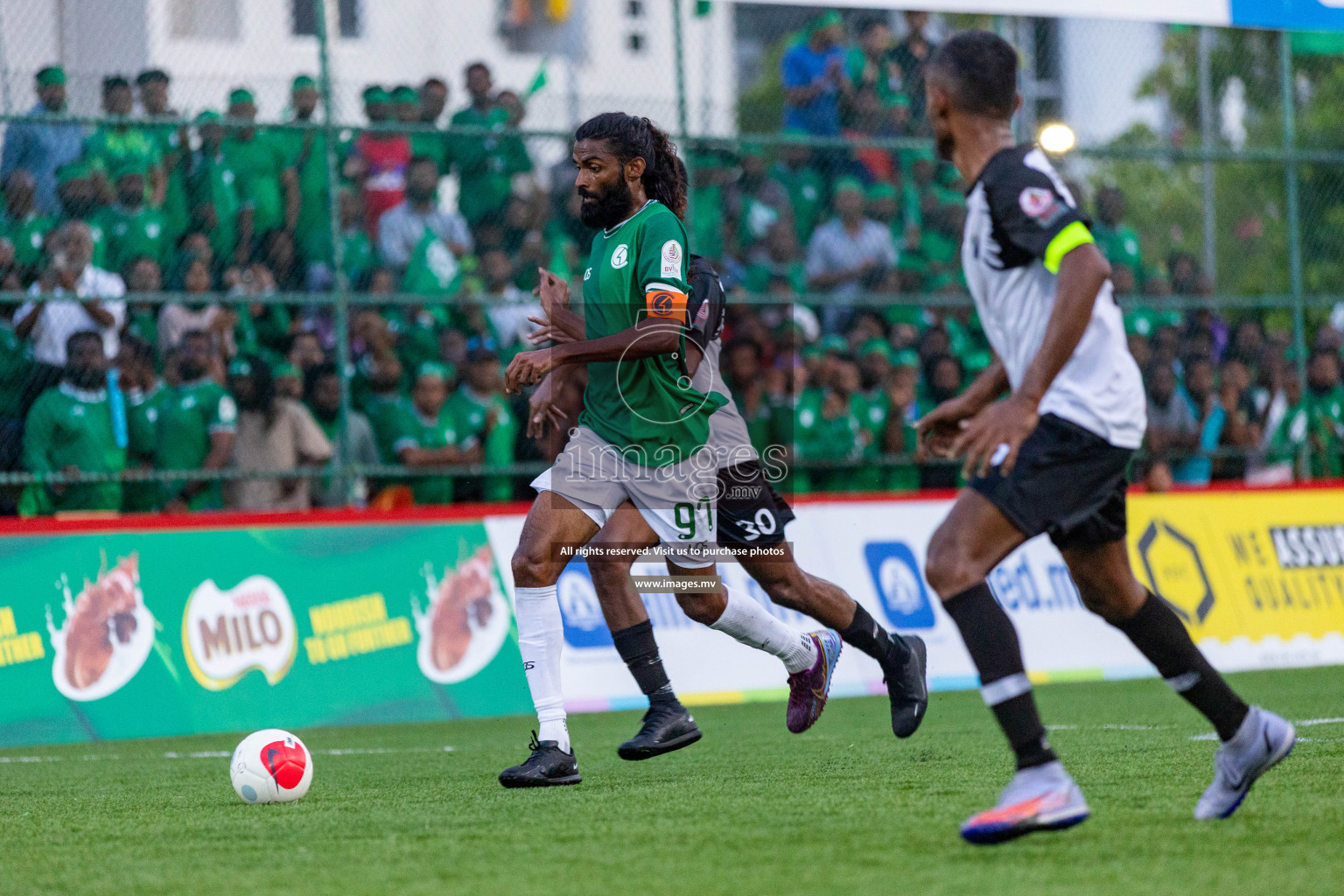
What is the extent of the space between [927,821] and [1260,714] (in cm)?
93

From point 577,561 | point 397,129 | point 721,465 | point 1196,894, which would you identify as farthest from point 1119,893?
point 397,129

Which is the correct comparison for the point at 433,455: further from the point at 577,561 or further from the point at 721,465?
the point at 721,465

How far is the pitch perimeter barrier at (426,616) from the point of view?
926 centimetres

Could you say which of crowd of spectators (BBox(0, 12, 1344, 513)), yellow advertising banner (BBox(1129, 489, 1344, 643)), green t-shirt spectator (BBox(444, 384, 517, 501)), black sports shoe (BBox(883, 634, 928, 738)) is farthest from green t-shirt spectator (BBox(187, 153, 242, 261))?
yellow advertising banner (BBox(1129, 489, 1344, 643))

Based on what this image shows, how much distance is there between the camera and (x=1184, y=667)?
14.7 ft

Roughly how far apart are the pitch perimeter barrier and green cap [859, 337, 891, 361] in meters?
1.65

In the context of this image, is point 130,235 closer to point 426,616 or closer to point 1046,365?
point 426,616

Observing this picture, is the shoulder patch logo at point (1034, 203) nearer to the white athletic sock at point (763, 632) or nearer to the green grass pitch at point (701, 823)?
the green grass pitch at point (701, 823)

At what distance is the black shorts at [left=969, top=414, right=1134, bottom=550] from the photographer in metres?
4.23

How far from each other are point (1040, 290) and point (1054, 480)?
1.64 ft

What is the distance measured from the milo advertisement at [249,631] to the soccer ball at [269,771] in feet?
12.6

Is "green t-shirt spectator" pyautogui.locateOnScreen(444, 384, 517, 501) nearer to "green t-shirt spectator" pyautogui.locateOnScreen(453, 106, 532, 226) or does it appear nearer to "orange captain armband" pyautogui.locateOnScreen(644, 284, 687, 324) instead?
"green t-shirt spectator" pyautogui.locateOnScreen(453, 106, 532, 226)

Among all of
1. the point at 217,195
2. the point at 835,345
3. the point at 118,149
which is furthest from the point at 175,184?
the point at 835,345

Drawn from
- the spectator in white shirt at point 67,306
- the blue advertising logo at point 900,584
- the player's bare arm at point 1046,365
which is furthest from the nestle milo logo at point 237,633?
the player's bare arm at point 1046,365
